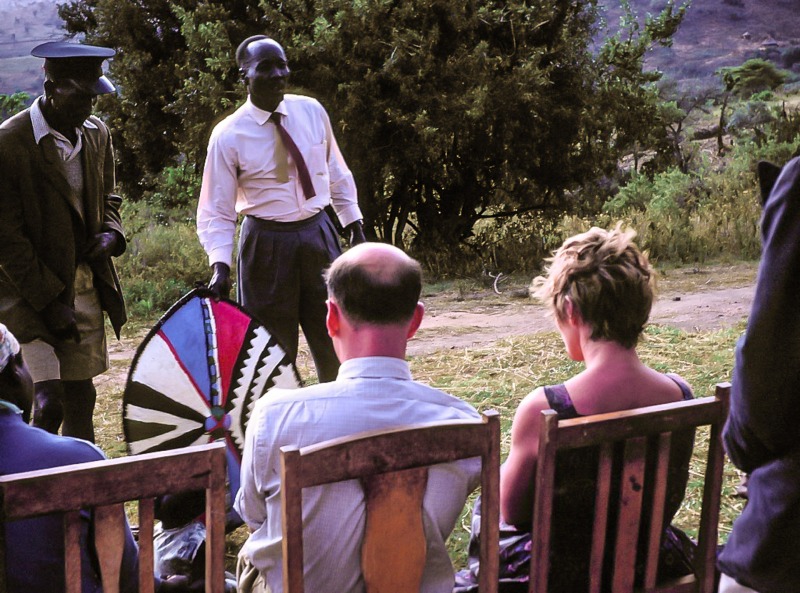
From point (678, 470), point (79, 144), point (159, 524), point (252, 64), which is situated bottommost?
point (159, 524)

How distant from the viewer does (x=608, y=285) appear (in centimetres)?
235

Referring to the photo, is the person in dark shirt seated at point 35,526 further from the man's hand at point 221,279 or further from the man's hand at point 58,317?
the man's hand at point 221,279

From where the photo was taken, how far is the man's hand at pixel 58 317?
12.5ft

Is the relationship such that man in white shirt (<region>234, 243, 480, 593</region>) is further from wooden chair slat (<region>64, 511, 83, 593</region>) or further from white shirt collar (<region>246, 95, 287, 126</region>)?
Answer: white shirt collar (<region>246, 95, 287, 126</region>)

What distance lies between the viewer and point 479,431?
6.12ft

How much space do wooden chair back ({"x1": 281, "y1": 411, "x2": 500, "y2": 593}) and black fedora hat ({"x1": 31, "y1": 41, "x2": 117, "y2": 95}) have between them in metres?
2.42

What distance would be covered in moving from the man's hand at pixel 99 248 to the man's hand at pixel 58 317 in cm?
26

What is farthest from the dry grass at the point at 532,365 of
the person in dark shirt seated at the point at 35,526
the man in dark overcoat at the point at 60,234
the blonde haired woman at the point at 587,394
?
the person in dark shirt seated at the point at 35,526

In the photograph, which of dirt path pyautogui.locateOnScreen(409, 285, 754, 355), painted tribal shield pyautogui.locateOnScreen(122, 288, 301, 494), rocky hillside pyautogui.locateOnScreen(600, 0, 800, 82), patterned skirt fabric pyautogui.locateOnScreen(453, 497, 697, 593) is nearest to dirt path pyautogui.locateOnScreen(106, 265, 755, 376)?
dirt path pyautogui.locateOnScreen(409, 285, 754, 355)

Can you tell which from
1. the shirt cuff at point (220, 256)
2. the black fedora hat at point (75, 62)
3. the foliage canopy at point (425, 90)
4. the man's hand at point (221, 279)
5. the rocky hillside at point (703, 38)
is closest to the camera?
Answer: the black fedora hat at point (75, 62)

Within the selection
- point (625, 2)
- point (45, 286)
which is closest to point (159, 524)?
point (45, 286)

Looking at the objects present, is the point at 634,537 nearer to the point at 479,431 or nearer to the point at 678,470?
the point at 678,470

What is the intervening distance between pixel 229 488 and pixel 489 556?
59.7 inches

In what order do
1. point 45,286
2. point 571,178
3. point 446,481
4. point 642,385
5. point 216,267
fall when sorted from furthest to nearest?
point 571,178 < point 216,267 < point 45,286 < point 642,385 < point 446,481
